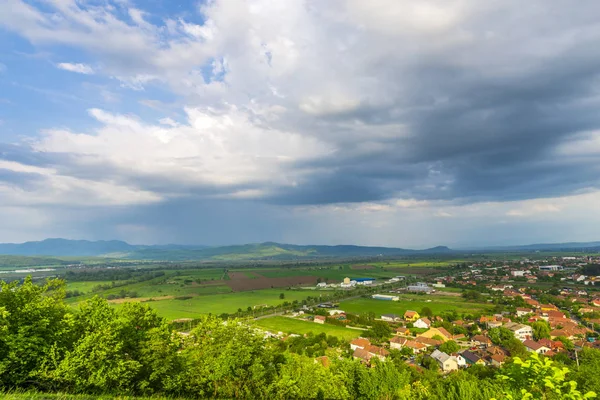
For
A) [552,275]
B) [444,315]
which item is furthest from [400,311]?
[552,275]

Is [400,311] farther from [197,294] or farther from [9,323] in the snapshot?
[9,323]

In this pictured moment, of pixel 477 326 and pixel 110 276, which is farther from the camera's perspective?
pixel 110 276

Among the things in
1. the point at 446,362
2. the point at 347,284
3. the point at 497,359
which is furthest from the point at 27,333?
the point at 347,284

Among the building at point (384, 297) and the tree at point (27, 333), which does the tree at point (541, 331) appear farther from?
the tree at point (27, 333)

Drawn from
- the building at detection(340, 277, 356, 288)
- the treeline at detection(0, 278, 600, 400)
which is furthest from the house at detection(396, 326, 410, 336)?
the building at detection(340, 277, 356, 288)

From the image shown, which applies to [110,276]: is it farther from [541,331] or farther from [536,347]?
[541,331]

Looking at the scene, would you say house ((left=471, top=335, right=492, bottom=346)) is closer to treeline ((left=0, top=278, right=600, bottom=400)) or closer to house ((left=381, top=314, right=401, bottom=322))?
house ((left=381, top=314, right=401, bottom=322))
